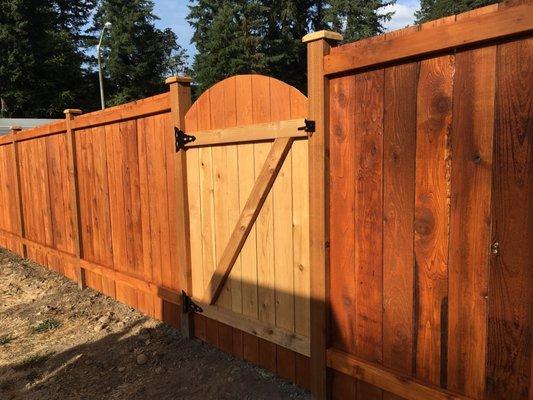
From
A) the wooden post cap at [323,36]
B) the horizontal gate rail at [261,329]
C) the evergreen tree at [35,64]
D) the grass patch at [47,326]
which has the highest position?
the evergreen tree at [35,64]

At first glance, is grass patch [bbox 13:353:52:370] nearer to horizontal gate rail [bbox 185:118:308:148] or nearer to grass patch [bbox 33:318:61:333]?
grass patch [bbox 33:318:61:333]

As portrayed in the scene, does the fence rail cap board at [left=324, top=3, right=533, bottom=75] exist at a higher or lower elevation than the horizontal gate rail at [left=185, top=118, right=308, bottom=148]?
higher

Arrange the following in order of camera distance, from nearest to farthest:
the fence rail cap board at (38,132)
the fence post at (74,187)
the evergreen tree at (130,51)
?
the fence post at (74,187), the fence rail cap board at (38,132), the evergreen tree at (130,51)

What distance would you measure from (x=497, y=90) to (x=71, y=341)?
3763 millimetres

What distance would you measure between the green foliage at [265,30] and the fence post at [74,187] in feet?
107

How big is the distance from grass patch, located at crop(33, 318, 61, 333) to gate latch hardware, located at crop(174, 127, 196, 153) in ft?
7.13

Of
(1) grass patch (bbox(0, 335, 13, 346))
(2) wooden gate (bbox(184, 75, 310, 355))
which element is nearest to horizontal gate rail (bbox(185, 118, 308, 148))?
(2) wooden gate (bbox(184, 75, 310, 355))

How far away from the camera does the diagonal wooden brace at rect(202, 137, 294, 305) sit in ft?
9.65

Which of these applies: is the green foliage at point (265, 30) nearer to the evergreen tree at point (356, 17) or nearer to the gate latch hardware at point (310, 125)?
the evergreen tree at point (356, 17)

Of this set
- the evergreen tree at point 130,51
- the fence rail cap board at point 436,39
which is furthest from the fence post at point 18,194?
→ the evergreen tree at point 130,51

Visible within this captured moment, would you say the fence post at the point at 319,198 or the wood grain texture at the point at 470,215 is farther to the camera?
the fence post at the point at 319,198

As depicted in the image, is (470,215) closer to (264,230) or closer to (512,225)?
(512,225)

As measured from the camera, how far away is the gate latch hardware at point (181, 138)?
3627 mm

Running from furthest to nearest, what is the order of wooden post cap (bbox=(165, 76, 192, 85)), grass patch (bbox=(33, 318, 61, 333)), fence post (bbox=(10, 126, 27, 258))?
fence post (bbox=(10, 126, 27, 258)), grass patch (bbox=(33, 318, 61, 333)), wooden post cap (bbox=(165, 76, 192, 85))
